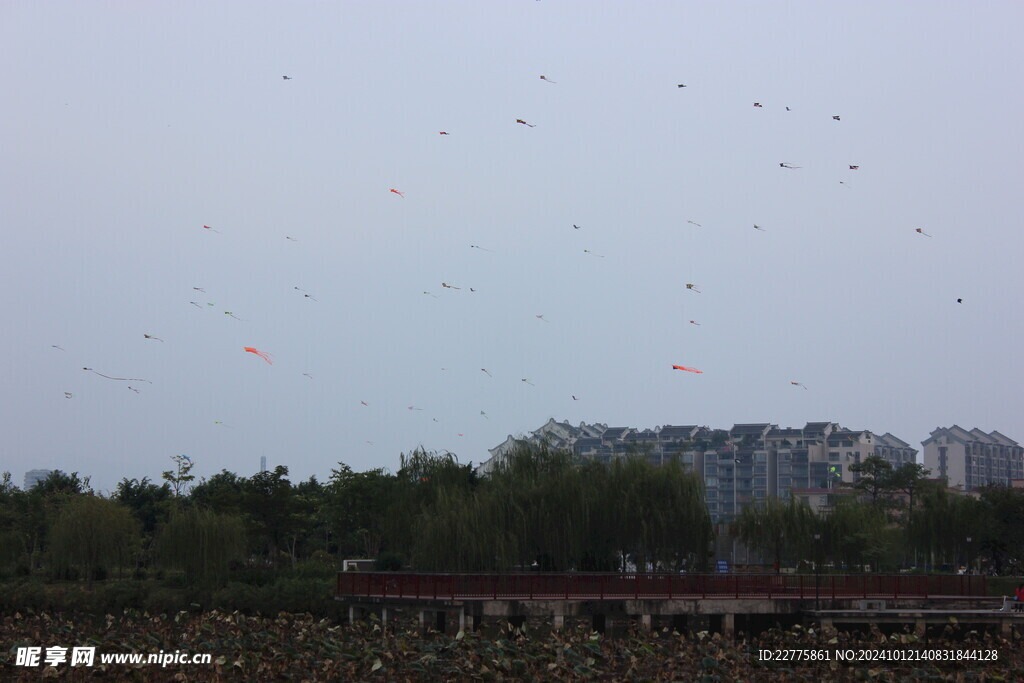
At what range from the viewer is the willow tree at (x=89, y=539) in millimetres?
50688

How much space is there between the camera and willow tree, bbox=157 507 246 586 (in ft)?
156

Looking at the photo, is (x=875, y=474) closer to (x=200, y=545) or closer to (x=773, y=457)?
(x=200, y=545)

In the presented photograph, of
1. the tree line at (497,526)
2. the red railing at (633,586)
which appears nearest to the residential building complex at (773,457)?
the tree line at (497,526)

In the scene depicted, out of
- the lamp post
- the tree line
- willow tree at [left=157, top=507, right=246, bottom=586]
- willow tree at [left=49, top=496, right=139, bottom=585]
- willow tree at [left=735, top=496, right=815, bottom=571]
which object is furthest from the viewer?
willow tree at [left=49, top=496, right=139, bottom=585]

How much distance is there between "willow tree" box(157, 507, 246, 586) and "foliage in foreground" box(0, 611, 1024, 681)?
517 inches

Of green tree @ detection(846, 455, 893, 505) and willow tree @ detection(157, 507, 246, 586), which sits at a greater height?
green tree @ detection(846, 455, 893, 505)

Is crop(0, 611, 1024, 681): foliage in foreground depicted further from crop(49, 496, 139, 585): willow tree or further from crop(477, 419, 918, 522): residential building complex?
crop(477, 419, 918, 522): residential building complex

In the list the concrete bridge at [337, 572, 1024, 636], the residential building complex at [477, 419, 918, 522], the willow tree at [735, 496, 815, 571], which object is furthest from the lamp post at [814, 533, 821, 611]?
the residential building complex at [477, 419, 918, 522]

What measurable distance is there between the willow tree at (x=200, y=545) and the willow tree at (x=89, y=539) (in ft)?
13.9

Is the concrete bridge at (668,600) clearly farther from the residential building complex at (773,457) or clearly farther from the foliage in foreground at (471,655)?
the residential building complex at (773,457)

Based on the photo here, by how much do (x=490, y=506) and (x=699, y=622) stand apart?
7.95 meters

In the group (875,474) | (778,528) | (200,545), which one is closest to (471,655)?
(778,528)

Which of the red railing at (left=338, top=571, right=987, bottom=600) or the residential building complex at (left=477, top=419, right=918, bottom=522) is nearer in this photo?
the red railing at (left=338, top=571, right=987, bottom=600)

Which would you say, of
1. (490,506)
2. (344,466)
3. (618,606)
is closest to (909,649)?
(618,606)
